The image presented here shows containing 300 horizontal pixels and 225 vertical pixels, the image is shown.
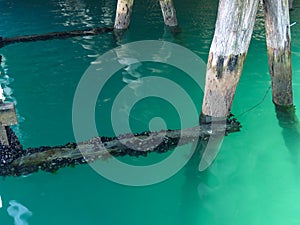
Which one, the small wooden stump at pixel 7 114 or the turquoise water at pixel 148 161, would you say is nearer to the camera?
the small wooden stump at pixel 7 114

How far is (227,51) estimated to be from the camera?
332cm

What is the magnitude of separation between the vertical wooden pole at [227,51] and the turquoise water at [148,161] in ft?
1.67

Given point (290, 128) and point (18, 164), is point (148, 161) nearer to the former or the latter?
point (18, 164)

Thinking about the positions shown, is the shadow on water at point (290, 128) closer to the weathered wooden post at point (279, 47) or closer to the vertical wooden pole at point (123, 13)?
the weathered wooden post at point (279, 47)

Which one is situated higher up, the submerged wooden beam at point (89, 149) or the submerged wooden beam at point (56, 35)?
the submerged wooden beam at point (56, 35)

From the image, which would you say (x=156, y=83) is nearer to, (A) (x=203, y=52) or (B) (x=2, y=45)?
(A) (x=203, y=52)

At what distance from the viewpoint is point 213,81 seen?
3.50m

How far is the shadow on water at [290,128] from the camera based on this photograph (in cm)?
373

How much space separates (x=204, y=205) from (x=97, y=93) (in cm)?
255

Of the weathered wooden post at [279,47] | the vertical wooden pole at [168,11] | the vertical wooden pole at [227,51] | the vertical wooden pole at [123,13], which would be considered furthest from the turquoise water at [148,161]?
the vertical wooden pole at [168,11]

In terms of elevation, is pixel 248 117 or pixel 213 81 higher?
pixel 213 81

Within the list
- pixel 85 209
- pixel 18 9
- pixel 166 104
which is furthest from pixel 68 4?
pixel 85 209

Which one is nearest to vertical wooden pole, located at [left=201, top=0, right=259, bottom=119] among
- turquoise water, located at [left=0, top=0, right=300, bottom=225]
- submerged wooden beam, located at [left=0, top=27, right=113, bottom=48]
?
turquoise water, located at [left=0, top=0, right=300, bottom=225]

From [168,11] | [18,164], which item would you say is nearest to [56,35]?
[168,11]
